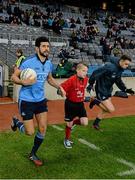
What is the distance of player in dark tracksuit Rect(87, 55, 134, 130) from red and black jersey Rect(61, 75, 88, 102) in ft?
4.09

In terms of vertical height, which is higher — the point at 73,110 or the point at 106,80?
the point at 106,80

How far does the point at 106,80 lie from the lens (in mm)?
9961

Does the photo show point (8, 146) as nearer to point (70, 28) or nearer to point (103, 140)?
point (103, 140)

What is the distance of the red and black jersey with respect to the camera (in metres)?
8.31

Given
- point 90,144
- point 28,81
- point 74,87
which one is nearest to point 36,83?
point 28,81

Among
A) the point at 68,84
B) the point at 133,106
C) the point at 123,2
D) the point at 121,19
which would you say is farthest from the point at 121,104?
the point at 123,2

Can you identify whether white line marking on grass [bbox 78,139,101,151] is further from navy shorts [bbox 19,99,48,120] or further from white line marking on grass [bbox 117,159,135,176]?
navy shorts [bbox 19,99,48,120]

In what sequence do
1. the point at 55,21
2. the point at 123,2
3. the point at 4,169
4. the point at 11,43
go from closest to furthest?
the point at 4,169 → the point at 11,43 → the point at 55,21 → the point at 123,2

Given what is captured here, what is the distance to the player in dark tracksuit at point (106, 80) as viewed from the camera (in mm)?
9664

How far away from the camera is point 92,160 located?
7.66 meters

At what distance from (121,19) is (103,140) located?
28891 millimetres

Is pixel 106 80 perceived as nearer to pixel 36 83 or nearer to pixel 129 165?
pixel 129 165

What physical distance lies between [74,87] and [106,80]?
1854mm

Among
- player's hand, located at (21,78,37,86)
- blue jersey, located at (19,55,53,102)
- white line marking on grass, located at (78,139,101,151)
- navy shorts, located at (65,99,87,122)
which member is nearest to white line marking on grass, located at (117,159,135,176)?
white line marking on grass, located at (78,139,101,151)
